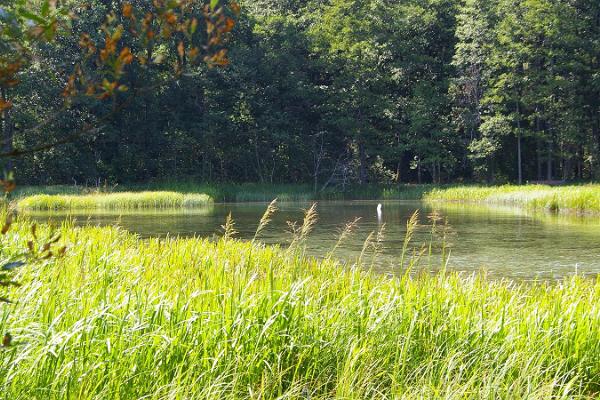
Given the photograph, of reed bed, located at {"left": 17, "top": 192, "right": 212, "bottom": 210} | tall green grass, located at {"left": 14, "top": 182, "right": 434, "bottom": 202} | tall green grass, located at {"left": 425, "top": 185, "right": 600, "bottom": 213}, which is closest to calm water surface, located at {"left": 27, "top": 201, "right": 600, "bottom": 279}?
tall green grass, located at {"left": 425, "top": 185, "right": 600, "bottom": 213}

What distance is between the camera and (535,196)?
29.2 m

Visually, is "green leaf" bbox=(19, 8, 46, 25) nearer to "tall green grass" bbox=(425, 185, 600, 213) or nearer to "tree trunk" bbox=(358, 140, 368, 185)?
"tall green grass" bbox=(425, 185, 600, 213)

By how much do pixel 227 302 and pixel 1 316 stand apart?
1516 millimetres

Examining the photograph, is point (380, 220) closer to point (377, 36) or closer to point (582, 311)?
point (582, 311)

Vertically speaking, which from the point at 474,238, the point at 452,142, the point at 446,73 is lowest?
the point at 474,238

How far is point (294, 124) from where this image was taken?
153 ft

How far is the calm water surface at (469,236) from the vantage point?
503 inches

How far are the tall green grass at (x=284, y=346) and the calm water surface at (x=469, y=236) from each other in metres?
2.71

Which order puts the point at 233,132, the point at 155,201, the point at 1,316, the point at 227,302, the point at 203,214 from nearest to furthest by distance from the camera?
the point at 1,316 < the point at 227,302 < the point at 203,214 < the point at 155,201 < the point at 233,132

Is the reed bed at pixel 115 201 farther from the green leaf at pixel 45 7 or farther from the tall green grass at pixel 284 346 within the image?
the green leaf at pixel 45 7

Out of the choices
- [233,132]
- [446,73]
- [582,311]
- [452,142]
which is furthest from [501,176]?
[582,311]

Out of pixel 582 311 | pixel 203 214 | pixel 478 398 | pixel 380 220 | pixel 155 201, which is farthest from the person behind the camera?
pixel 155 201

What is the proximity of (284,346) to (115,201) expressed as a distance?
2764 cm

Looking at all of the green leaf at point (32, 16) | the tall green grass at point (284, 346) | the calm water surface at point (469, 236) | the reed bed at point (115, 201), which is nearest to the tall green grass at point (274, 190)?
the reed bed at point (115, 201)
